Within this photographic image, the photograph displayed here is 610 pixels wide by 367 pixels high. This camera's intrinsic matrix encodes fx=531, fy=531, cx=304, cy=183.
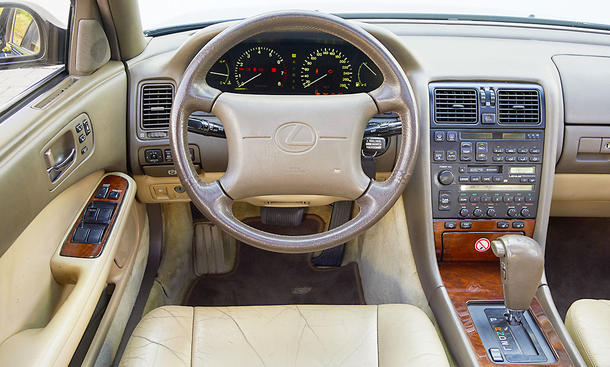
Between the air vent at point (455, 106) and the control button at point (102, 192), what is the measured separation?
3.19ft

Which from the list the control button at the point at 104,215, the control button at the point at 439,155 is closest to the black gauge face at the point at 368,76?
the control button at the point at 439,155

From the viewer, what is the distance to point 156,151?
165 cm

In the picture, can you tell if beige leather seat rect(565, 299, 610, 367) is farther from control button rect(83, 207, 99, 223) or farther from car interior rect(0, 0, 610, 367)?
control button rect(83, 207, 99, 223)

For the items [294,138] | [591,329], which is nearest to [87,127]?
[294,138]

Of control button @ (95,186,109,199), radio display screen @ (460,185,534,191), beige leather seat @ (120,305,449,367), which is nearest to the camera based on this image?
beige leather seat @ (120,305,449,367)

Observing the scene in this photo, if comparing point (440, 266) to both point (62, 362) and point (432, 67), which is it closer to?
point (432, 67)

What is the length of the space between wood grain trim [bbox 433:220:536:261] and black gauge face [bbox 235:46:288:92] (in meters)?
0.66

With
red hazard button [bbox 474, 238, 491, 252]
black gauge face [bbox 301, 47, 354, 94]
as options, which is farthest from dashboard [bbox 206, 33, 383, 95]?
red hazard button [bbox 474, 238, 491, 252]

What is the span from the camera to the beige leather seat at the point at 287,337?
1.20 m

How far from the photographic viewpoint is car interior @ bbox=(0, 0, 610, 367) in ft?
4.04

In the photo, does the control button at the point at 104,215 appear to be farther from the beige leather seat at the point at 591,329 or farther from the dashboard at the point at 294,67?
the beige leather seat at the point at 591,329

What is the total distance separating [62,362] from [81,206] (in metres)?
0.46

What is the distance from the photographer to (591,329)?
4.28ft

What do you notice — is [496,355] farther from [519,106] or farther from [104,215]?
[104,215]
